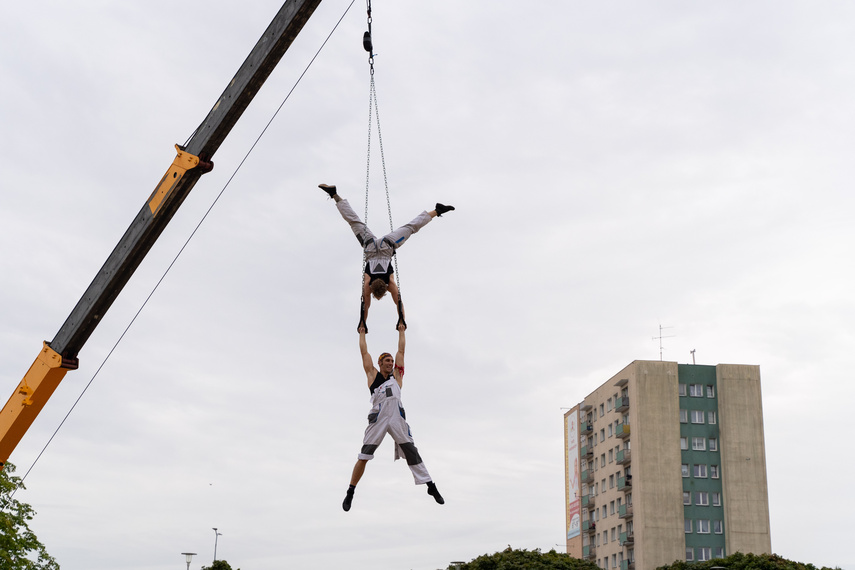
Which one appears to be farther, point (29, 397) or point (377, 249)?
point (29, 397)

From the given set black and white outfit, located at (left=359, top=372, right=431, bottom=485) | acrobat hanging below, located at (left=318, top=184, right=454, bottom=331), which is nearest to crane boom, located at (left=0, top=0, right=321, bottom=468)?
acrobat hanging below, located at (left=318, top=184, right=454, bottom=331)

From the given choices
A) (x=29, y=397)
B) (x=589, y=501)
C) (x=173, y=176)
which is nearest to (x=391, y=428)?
(x=173, y=176)

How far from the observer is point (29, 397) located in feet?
60.1

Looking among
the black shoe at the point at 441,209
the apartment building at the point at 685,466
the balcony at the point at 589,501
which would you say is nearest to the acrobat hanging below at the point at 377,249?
the black shoe at the point at 441,209

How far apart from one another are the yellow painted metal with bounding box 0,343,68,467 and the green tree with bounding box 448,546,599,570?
43668 mm

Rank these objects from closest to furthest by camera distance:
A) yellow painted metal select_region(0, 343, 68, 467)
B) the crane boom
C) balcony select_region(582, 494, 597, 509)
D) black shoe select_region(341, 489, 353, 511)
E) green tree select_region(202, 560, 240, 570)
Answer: black shoe select_region(341, 489, 353, 511) → the crane boom → yellow painted metal select_region(0, 343, 68, 467) → green tree select_region(202, 560, 240, 570) → balcony select_region(582, 494, 597, 509)

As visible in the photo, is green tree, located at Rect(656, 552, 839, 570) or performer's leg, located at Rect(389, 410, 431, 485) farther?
green tree, located at Rect(656, 552, 839, 570)

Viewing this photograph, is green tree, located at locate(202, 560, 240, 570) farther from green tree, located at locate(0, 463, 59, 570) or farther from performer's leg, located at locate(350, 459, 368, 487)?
performer's leg, located at locate(350, 459, 368, 487)

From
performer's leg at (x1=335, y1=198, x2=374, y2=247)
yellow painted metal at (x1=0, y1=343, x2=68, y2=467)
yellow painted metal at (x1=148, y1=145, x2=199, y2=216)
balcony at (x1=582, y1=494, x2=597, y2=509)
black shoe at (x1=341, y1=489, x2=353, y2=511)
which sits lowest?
black shoe at (x1=341, y1=489, x2=353, y2=511)

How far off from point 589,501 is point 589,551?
500 cm

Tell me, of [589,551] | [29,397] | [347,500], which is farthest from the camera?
[589,551]

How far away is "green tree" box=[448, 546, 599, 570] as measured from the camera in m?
58.8

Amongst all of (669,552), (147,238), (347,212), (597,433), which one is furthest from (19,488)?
(597,433)

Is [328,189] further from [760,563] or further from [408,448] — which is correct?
[760,563]
